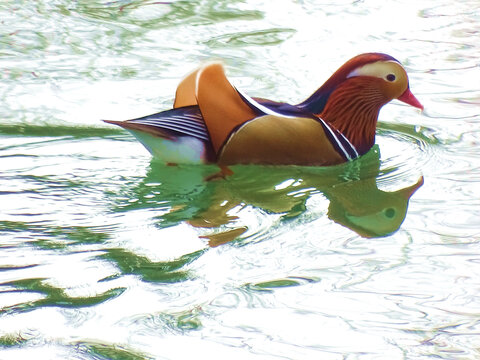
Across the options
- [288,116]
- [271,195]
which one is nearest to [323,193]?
[271,195]

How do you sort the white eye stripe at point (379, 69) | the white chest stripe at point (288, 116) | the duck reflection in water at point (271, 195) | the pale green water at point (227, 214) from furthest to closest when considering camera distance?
the white eye stripe at point (379, 69), the white chest stripe at point (288, 116), the duck reflection in water at point (271, 195), the pale green water at point (227, 214)

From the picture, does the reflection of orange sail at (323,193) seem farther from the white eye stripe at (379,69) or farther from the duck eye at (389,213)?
the white eye stripe at (379,69)

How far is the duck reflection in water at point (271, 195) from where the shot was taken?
4.12 metres

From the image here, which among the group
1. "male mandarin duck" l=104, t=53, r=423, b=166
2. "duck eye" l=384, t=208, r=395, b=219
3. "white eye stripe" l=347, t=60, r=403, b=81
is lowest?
"duck eye" l=384, t=208, r=395, b=219

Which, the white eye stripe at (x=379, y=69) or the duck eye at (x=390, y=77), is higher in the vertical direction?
the white eye stripe at (x=379, y=69)

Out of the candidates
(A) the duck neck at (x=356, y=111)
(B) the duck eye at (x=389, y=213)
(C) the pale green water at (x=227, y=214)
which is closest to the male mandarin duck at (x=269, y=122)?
(A) the duck neck at (x=356, y=111)

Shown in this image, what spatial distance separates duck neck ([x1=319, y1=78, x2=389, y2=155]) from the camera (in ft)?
15.4

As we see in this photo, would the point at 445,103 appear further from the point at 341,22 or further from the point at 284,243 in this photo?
the point at 284,243

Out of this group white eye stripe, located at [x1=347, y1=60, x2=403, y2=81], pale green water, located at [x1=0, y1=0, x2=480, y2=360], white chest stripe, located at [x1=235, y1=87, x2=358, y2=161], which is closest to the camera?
pale green water, located at [x1=0, y1=0, x2=480, y2=360]

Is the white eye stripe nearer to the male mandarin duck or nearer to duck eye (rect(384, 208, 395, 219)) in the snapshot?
the male mandarin duck

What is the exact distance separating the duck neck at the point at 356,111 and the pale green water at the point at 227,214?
0.12m

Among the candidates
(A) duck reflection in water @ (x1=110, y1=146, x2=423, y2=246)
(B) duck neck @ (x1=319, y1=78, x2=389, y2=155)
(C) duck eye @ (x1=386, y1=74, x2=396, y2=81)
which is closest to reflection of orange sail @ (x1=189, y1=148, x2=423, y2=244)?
(A) duck reflection in water @ (x1=110, y1=146, x2=423, y2=246)

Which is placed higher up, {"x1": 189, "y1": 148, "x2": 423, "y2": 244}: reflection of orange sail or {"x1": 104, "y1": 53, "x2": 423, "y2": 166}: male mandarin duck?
{"x1": 104, "y1": 53, "x2": 423, "y2": 166}: male mandarin duck

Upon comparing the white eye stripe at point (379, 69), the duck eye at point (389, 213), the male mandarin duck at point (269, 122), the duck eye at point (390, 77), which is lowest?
the duck eye at point (389, 213)
